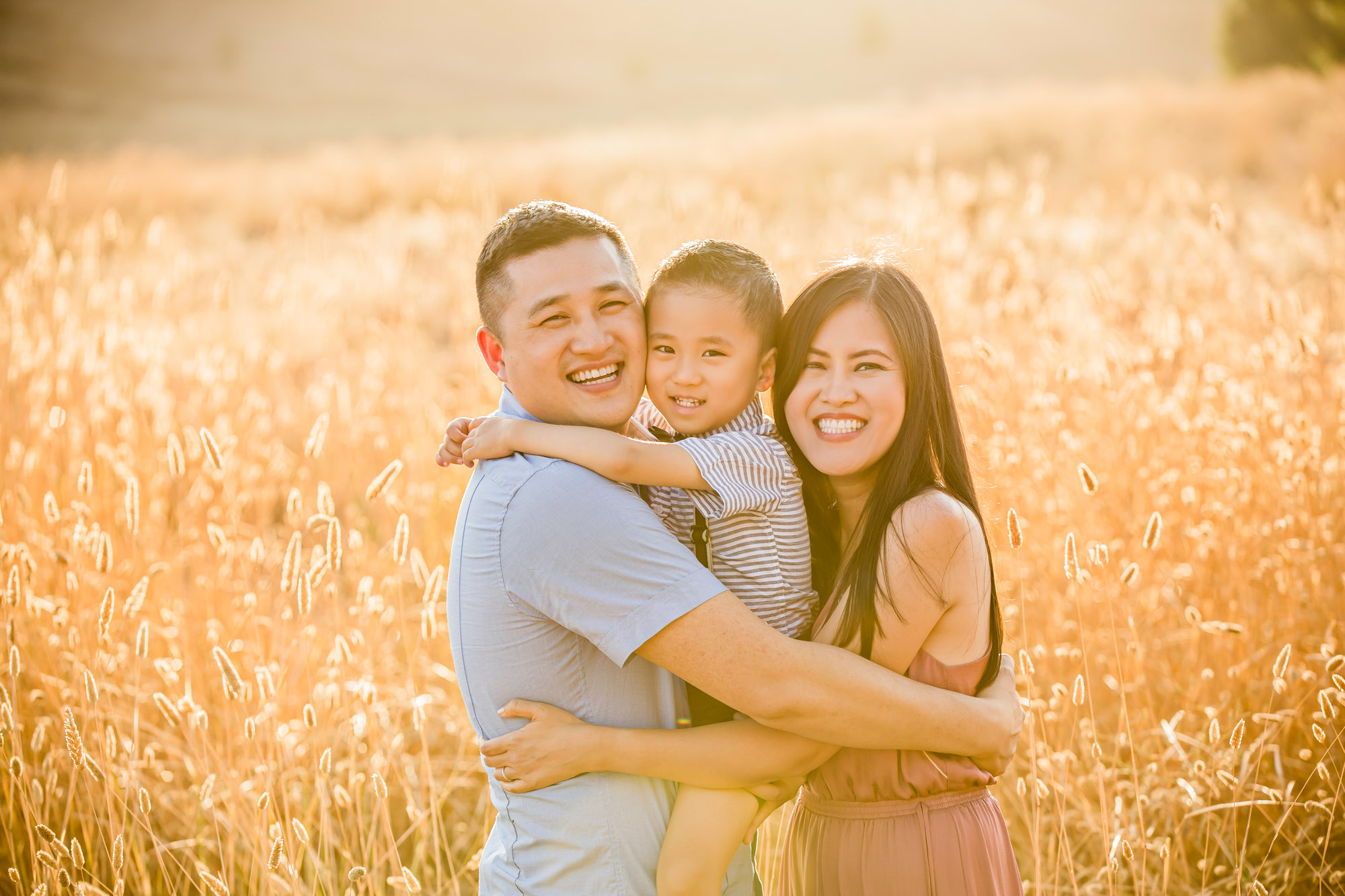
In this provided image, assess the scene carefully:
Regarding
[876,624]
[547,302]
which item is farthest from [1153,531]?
[547,302]

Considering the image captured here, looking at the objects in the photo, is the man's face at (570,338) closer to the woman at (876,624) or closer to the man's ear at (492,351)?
the man's ear at (492,351)

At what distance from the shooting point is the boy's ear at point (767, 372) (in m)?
2.45

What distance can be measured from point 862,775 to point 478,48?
6210 centimetres

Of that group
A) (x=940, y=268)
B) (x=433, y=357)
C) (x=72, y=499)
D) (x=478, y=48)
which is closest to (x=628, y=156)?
(x=433, y=357)

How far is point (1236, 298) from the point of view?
15.7 ft

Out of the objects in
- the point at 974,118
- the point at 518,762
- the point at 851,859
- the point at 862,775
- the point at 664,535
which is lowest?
the point at 851,859

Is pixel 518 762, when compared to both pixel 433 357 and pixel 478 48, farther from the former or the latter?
pixel 478 48

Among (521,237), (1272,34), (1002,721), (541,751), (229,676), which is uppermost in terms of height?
(1272,34)

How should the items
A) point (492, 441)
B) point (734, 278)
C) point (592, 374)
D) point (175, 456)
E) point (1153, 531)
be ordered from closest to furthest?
point (492, 441), point (592, 374), point (734, 278), point (1153, 531), point (175, 456)

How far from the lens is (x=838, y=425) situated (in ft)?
7.16

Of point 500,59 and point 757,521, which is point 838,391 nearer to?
point 757,521

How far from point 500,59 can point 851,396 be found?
59531 mm

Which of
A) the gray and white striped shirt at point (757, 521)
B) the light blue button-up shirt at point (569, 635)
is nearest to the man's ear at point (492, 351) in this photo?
the light blue button-up shirt at point (569, 635)

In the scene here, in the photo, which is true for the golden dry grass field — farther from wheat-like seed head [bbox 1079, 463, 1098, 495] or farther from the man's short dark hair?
the man's short dark hair
